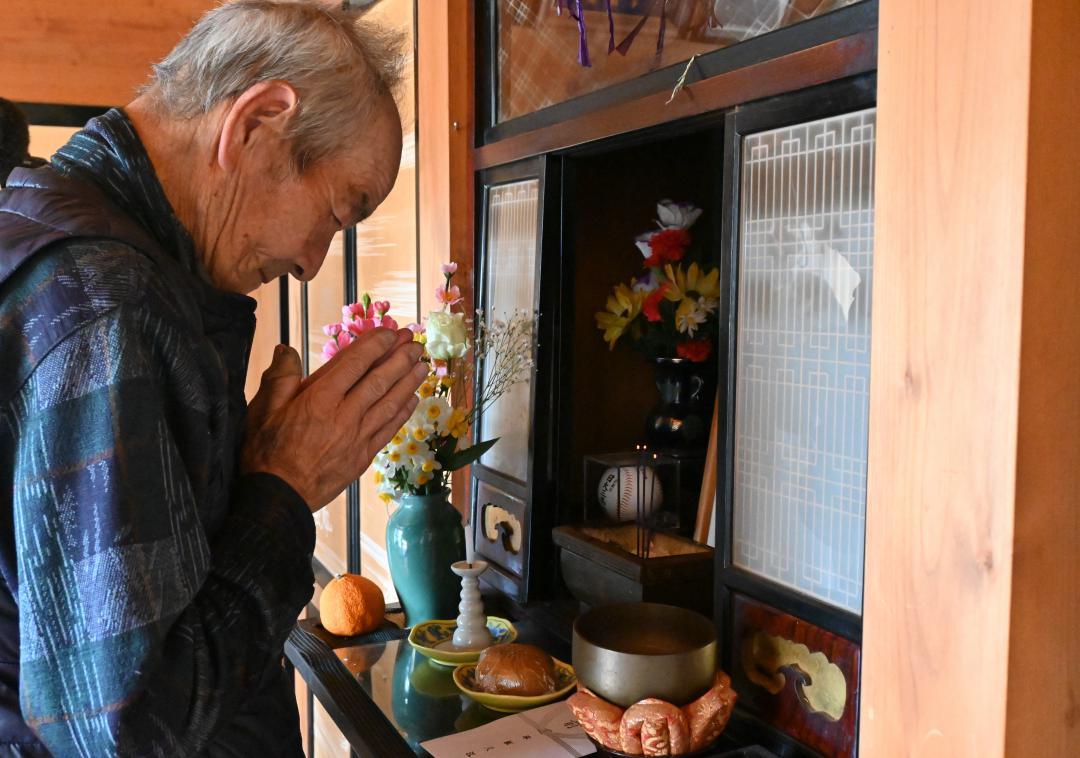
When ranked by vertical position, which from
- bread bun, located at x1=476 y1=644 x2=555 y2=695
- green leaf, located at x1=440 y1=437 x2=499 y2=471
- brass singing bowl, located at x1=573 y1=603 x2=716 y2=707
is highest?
green leaf, located at x1=440 y1=437 x2=499 y2=471

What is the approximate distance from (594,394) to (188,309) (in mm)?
1018

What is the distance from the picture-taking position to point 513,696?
1219 mm

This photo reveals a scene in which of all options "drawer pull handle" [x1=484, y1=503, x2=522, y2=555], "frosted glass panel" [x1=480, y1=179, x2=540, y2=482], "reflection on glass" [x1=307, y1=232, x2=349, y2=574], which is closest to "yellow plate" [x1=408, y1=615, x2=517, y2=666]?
"drawer pull handle" [x1=484, y1=503, x2=522, y2=555]

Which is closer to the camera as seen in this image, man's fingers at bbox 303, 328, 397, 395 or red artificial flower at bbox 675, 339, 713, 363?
man's fingers at bbox 303, 328, 397, 395

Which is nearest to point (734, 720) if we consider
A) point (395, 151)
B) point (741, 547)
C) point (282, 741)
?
point (741, 547)

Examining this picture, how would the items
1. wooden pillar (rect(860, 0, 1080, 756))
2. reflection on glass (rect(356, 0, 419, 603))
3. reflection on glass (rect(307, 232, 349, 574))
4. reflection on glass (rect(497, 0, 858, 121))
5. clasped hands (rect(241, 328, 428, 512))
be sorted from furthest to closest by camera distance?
reflection on glass (rect(307, 232, 349, 574)) → reflection on glass (rect(356, 0, 419, 603)) → reflection on glass (rect(497, 0, 858, 121)) → clasped hands (rect(241, 328, 428, 512)) → wooden pillar (rect(860, 0, 1080, 756))

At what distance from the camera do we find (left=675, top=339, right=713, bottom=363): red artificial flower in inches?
58.8

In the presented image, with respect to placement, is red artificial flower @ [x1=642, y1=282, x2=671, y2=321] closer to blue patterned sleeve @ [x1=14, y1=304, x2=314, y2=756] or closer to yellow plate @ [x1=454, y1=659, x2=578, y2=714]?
yellow plate @ [x1=454, y1=659, x2=578, y2=714]

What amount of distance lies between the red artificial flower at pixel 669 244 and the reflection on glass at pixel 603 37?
26 centimetres

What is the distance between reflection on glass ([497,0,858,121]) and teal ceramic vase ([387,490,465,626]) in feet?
2.29

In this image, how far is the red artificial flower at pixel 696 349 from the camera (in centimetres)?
149

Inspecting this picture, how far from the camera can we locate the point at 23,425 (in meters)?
0.62

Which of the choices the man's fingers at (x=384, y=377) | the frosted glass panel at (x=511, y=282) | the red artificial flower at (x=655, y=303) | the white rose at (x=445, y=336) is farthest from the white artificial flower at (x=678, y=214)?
the man's fingers at (x=384, y=377)

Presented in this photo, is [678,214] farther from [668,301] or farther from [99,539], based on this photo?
[99,539]
